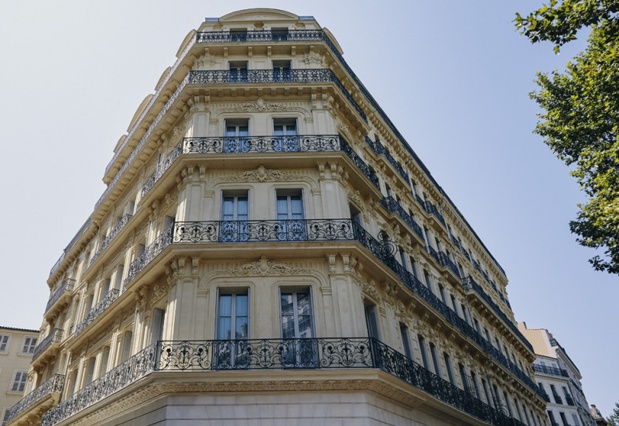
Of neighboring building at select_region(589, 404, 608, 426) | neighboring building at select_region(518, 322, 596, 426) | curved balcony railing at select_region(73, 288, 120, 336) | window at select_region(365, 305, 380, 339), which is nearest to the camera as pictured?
window at select_region(365, 305, 380, 339)

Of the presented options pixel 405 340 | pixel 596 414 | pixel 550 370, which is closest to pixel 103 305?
pixel 405 340

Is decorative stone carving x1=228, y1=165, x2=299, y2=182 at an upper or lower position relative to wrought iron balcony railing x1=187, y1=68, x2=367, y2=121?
lower

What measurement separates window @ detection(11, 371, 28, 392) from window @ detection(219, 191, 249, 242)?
102 feet

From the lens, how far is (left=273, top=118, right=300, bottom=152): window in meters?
13.9

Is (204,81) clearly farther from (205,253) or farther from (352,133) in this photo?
(205,253)

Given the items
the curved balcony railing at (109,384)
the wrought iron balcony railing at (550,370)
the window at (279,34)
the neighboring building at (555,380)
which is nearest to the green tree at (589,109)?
the window at (279,34)

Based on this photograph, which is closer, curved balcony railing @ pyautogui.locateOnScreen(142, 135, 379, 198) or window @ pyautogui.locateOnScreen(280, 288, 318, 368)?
window @ pyautogui.locateOnScreen(280, 288, 318, 368)

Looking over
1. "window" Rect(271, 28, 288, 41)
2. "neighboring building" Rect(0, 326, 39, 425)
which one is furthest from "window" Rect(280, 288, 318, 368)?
"neighboring building" Rect(0, 326, 39, 425)

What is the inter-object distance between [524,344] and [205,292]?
26.4 meters

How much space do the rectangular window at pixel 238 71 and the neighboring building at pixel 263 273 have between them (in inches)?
4.1

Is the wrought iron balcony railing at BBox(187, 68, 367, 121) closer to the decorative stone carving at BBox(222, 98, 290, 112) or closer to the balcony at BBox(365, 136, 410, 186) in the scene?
the decorative stone carving at BBox(222, 98, 290, 112)

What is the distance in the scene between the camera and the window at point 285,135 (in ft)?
45.7

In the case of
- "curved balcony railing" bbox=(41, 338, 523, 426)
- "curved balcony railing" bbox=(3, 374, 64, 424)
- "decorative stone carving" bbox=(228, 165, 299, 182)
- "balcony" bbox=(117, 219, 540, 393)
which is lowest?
"curved balcony railing" bbox=(41, 338, 523, 426)

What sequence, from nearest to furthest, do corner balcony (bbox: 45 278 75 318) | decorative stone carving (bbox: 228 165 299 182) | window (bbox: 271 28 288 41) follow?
decorative stone carving (bbox: 228 165 299 182) → window (bbox: 271 28 288 41) → corner balcony (bbox: 45 278 75 318)
